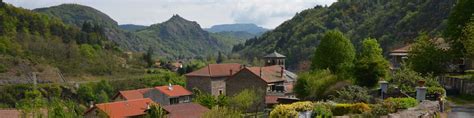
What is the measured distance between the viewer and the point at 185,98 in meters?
58.6

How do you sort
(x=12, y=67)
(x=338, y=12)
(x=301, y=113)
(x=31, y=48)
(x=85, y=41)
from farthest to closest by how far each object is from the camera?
1. (x=338, y=12)
2. (x=85, y=41)
3. (x=31, y=48)
4. (x=12, y=67)
5. (x=301, y=113)

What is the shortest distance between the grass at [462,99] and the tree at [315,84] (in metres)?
7.83

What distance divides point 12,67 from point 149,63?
41.2m

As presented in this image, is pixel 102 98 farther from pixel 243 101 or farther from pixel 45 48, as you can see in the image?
pixel 243 101

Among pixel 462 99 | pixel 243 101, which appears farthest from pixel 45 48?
pixel 462 99

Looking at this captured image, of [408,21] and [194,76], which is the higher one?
[408,21]

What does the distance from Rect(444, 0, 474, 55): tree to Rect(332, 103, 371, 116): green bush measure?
39.4ft

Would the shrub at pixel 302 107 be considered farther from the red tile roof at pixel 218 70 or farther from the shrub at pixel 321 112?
the red tile roof at pixel 218 70

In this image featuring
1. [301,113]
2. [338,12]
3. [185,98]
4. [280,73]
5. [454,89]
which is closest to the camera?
[301,113]

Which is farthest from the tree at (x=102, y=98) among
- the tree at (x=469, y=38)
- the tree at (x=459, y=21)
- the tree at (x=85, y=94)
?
the tree at (x=469, y=38)

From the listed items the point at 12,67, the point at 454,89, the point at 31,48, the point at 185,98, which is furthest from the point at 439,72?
the point at 31,48

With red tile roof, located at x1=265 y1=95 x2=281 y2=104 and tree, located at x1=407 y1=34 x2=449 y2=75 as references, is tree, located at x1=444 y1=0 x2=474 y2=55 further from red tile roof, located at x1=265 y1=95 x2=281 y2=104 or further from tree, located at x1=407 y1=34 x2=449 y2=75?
red tile roof, located at x1=265 y1=95 x2=281 y2=104

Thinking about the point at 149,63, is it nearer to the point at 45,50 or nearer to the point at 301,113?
the point at 45,50

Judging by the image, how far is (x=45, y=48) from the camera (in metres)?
106
